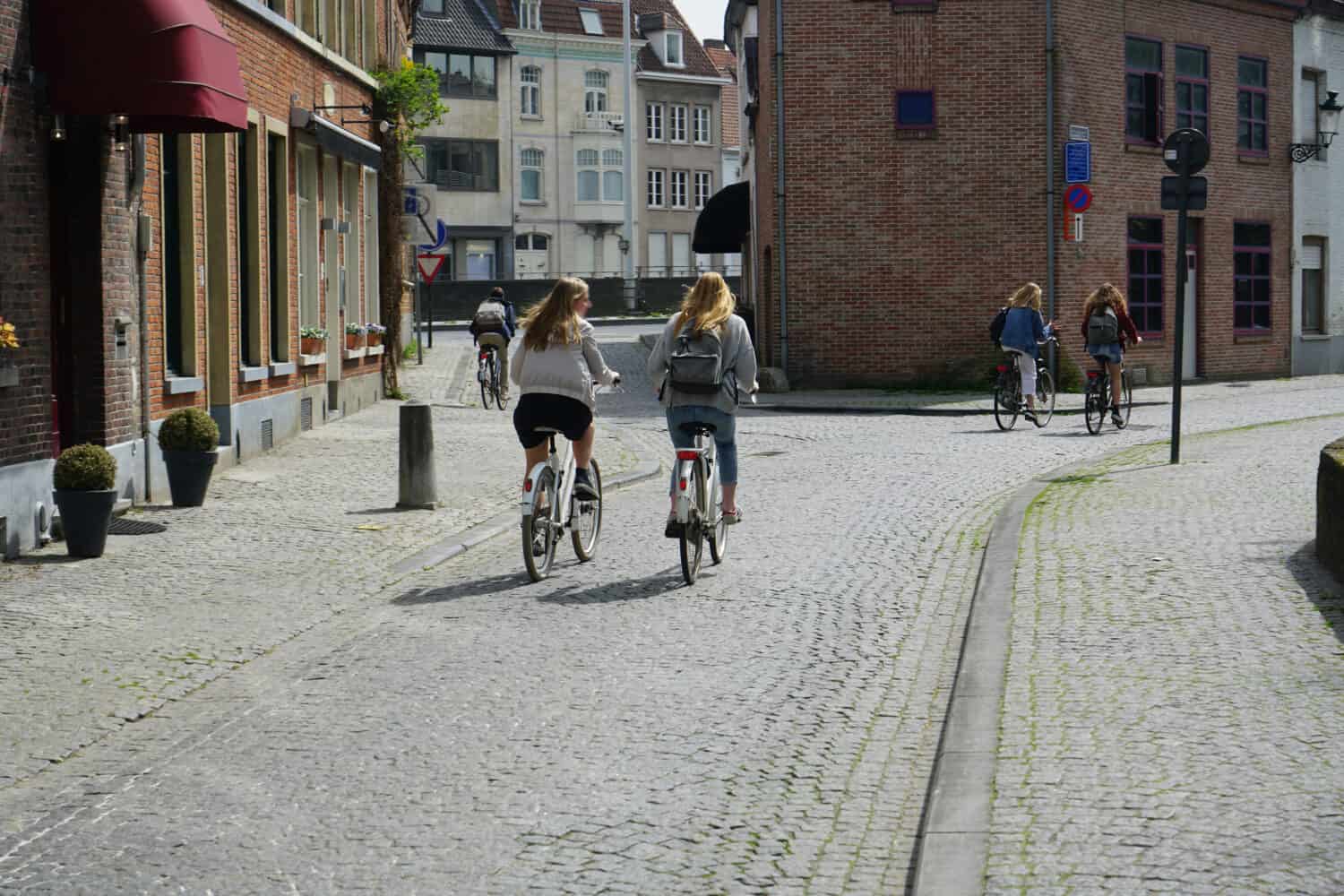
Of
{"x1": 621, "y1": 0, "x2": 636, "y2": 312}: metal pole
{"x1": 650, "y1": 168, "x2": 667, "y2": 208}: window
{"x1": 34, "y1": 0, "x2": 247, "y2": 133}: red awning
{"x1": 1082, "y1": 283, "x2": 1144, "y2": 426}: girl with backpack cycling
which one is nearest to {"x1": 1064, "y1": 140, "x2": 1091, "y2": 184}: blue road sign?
{"x1": 1082, "y1": 283, "x2": 1144, "y2": 426}: girl with backpack cycling

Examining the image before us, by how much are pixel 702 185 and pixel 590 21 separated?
806 cm

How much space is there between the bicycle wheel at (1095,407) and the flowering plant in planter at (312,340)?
29.0ft

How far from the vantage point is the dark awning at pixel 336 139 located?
64.3 feet

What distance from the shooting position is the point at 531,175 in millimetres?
70625

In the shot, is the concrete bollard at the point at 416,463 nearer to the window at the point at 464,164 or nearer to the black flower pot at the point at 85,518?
the black flower pot at the point at 85,518

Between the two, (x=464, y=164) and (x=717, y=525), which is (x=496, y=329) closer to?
(x=717, y=525)

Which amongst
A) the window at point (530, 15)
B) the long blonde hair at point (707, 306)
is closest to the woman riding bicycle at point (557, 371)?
the long blonde hair at point (707, 306)

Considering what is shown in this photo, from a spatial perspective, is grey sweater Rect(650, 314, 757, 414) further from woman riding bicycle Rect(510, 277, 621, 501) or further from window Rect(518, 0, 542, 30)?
window Rect(518, 0, 542, 30)

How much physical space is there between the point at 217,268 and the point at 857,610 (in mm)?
9334

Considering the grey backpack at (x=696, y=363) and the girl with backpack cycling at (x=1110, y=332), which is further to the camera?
the girl with backpack cycling at (x=1110, y=332)

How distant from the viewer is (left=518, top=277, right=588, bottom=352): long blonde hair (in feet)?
33.8

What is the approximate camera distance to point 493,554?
1152 centimetres

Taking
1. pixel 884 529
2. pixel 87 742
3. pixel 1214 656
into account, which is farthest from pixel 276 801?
pixel 884 529

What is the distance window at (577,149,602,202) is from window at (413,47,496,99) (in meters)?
4.82
